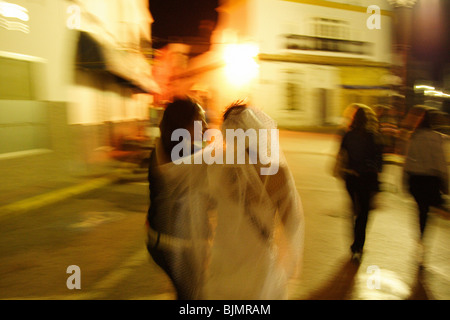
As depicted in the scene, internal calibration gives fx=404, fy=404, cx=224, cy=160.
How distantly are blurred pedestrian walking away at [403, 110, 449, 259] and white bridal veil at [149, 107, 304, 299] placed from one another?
297cm

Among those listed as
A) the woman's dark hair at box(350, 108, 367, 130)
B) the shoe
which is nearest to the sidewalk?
the shoe

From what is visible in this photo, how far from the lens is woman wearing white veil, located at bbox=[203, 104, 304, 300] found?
1.72 meters

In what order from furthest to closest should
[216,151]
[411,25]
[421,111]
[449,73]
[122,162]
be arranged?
[449,73] → [411,25] → [122,162] → [421,111] → [216,151]

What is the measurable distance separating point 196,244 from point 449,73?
75.1ft

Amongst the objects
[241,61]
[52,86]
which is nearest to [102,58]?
[52,86]

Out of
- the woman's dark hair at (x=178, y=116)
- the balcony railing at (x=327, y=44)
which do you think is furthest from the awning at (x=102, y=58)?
the balcony railing at (x=327, y=44)

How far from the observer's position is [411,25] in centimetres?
1182

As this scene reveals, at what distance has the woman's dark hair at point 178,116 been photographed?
7.09ft

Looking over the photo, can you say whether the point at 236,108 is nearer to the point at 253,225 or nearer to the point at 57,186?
the point at 253,225

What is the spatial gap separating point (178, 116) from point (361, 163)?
2727 millimetres

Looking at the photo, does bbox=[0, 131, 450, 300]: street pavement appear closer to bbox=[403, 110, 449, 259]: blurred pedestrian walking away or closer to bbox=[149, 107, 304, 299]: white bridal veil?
bbox=[403, 110, 449, 259]: blurred pedestrian walking away
